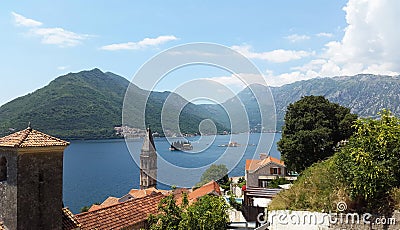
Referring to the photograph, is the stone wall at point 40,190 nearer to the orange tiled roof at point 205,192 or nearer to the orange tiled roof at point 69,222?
the orange tiled roof at point 69,222

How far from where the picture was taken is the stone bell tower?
403 inches

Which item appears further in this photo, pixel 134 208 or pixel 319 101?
pixel 319 101

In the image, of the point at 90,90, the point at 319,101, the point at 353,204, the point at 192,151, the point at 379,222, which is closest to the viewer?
the point at 379,222

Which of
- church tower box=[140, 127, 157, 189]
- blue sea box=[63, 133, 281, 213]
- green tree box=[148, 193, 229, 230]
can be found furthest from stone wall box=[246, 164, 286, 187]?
green tree box=[148, 193, 229, 230]

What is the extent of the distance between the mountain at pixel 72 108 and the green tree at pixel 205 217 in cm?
10852

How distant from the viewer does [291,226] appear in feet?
26.8

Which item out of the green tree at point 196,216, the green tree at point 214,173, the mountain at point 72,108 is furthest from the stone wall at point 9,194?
the mountain at point 72,108

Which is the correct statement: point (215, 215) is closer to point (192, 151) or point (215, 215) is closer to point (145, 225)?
point (145, 225)

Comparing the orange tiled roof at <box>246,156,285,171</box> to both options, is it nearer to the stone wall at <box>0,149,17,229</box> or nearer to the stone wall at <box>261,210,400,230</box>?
the stone wall at <box>261,210,400,230</box>

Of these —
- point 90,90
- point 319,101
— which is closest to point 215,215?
point 319,101

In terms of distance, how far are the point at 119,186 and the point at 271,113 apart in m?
74.9

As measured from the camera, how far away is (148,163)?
4219 centimetres

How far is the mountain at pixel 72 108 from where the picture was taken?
4906 inches

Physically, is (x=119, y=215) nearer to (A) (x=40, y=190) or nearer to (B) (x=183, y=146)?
(A) (x=40, y=190)
